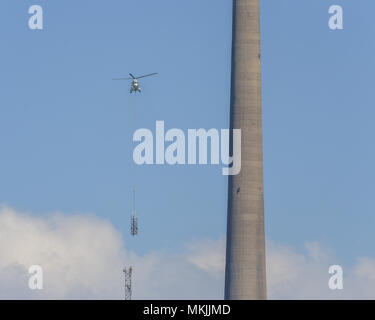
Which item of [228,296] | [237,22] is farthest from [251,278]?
[237,22]

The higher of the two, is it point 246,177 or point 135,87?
point 135,87

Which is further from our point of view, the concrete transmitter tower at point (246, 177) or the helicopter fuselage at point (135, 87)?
the helicopter fuselage at point (135, 87)

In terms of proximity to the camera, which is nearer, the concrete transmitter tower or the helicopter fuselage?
the concrete transmitter tower

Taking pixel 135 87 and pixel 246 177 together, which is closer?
pixel 246 177
